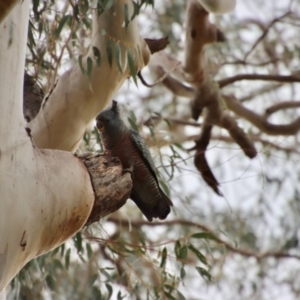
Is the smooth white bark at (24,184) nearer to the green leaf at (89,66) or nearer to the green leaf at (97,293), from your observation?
the green leaf at (89,66)

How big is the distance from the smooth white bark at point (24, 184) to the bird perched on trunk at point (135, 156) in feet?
1.38

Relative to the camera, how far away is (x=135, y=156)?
3031 mm

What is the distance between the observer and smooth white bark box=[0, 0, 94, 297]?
7.65ft

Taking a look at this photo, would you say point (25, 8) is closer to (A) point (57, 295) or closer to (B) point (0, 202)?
(B) point (0, 202)

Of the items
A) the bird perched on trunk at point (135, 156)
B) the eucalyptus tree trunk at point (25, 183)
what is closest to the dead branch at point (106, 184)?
the eucalyptus tree trunk at point (25, 183)

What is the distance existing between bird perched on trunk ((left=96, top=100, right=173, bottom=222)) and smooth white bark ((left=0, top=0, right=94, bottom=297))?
42 cm

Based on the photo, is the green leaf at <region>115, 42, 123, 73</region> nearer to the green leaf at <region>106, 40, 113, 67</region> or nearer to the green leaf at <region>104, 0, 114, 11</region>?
the green leaf at <region>106, 40, 113, 67</region>

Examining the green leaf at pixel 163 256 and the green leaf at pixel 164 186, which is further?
the green leaf at pixel 164 186

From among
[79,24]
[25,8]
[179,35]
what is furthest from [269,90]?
[25,8]

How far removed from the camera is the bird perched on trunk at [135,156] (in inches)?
119

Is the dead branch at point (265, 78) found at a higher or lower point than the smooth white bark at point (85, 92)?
higher

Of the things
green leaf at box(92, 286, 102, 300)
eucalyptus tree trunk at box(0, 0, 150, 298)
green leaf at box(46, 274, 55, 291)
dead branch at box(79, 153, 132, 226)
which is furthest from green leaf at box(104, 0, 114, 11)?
green leaf at box(46, 274, 55, 291)

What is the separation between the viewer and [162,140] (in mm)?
4348

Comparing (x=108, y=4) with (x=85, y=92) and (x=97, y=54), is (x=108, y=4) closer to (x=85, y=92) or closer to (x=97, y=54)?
(x=97, y=54)
